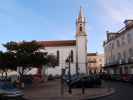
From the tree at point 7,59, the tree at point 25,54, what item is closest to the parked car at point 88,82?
the tree at point 25,54

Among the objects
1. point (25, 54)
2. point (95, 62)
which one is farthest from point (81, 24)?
point (25, 54)

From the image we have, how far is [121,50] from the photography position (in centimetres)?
6088

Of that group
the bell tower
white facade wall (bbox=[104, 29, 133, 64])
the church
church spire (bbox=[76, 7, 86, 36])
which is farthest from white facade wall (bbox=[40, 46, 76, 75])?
white facade wall (bbox=[104, 29, 133, 64])

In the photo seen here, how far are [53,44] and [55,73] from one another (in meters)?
11.7

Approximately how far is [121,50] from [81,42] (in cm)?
2477

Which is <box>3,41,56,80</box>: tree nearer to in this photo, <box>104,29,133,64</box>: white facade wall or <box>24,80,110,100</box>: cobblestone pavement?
<box>24,80,110,100</box>: cobblestone pavement

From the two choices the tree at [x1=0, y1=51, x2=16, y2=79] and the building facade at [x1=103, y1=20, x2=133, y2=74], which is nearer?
the tree at [x1=0, y1=51, x2=16, y2=79]

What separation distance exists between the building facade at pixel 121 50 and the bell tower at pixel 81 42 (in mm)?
9431

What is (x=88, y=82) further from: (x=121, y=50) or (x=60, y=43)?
(x=60, y=43)

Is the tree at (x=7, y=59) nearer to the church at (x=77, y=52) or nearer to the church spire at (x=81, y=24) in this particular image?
the church at (x=77, y=52)

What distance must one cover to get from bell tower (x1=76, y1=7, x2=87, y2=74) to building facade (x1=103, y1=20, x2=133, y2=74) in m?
9.43

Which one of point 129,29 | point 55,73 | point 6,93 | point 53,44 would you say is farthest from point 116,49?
point 6,93

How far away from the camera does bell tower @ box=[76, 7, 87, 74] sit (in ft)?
272

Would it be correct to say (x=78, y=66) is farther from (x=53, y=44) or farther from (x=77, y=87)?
(x=77, y=87)
